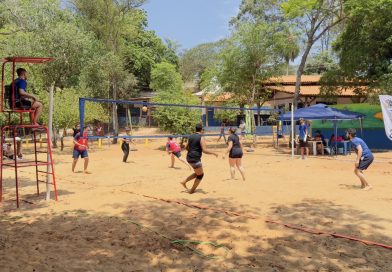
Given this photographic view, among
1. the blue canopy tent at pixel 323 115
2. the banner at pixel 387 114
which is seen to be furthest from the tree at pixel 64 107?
the banner at pixel 387 114

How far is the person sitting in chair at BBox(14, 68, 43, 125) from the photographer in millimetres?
7426

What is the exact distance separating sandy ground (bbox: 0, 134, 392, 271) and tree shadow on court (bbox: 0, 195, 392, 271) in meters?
0.01

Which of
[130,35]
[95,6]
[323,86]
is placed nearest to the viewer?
[323,86]

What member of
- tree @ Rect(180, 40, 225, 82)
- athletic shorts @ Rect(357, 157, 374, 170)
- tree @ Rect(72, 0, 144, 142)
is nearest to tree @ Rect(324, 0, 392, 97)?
athletic shorts @ Rect(357, 157, 374, 170)

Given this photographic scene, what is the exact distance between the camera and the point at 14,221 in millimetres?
6707

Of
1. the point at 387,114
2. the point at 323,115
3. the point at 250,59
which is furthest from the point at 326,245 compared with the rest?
the point at 250,59

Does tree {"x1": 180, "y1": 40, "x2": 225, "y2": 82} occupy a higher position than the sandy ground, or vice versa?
tree {"x1": 180, "y1": 40, "x2": 225, "y2": 82}

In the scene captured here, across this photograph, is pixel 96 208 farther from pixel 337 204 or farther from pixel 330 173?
pixel 330 173

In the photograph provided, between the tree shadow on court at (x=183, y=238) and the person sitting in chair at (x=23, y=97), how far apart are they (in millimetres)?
2032

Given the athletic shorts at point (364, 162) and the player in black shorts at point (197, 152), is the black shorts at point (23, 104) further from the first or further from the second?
the athletic shorts at point (364, 162)

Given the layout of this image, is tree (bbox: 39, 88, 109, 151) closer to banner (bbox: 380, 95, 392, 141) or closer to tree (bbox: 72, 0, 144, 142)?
tree (bbox: 72, 0, 144, 142)

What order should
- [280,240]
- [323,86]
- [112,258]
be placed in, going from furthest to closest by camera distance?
[323,86] → [280,240] → [112,258]

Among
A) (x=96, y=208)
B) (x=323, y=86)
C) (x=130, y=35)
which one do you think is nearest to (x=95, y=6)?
(x=130, y=35)

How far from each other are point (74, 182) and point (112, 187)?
5.06ft
